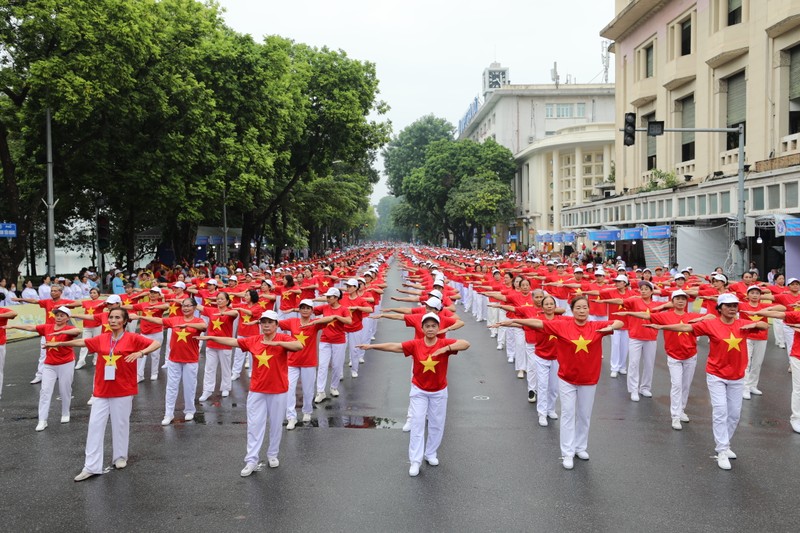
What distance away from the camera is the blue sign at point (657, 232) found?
99.7 feet

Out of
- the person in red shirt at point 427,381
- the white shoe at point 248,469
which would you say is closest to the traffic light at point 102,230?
the white shoe at point 248,469

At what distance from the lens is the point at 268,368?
24.1 feet

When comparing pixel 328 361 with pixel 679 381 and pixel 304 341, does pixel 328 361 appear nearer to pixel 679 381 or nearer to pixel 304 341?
pixel 304 341

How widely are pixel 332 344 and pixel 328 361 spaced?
0.27 m

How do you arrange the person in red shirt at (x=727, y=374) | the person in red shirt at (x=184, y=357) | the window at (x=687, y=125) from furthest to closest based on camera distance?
the window at (x=687, y=125) < the person in red shirt at (x=184, y=357) < the person in red shirt at (x=727, y=374)

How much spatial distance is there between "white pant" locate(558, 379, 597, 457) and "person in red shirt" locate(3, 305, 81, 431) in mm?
6161

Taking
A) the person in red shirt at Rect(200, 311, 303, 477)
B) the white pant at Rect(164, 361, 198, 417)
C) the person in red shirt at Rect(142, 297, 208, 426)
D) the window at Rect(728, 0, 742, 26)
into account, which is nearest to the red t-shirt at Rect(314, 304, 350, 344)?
the person in red shirt at Rect(142, 297, 208, 426)

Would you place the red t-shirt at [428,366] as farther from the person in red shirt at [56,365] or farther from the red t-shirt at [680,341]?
the person in red shirt at [56,365]

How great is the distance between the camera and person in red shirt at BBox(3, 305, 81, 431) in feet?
29.4

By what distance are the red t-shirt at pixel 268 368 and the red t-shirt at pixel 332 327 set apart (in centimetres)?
271

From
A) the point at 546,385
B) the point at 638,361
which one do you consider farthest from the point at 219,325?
the point at 638,361

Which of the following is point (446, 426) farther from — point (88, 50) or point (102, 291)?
point (102, 291)

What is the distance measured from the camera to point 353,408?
10086 millimetres

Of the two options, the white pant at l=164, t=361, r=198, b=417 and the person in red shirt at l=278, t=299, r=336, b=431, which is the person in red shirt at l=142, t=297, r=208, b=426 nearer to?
the white pant at l=164, t=361, r=198, b=417
